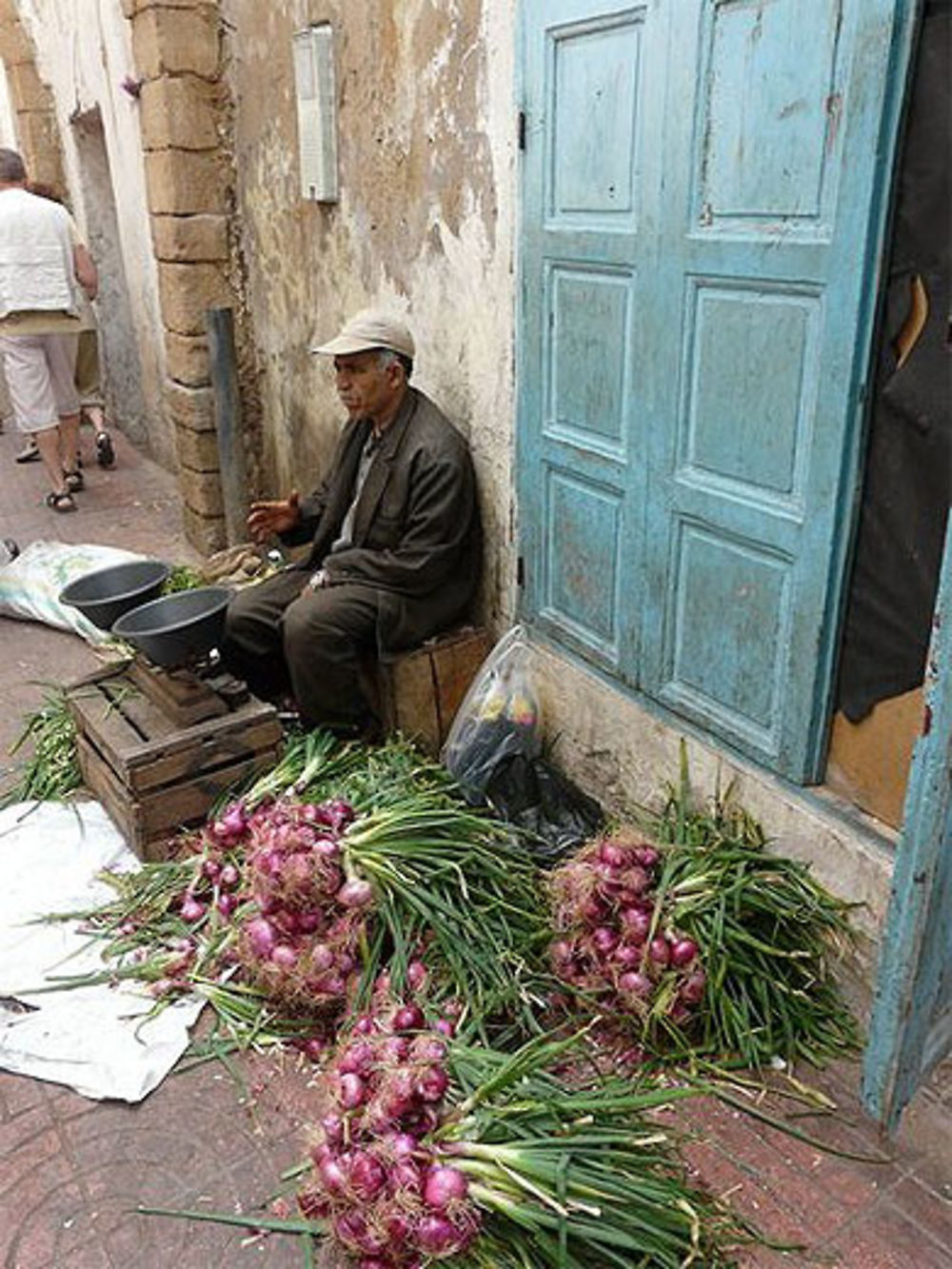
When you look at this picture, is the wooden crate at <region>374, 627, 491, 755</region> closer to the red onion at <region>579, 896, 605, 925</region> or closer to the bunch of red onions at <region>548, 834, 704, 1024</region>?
the bunch of red onions at <region>548, 834, 704, 1024</region>

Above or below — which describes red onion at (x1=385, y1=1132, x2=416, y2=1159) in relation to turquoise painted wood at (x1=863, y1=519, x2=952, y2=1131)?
below

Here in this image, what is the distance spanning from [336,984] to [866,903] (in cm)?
137

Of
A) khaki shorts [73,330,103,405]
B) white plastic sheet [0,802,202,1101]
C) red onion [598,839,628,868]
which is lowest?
white plastic sheet [0,802,202,1101]

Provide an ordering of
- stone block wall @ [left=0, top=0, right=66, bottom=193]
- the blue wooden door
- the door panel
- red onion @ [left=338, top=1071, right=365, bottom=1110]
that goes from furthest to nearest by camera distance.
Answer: stone block wall @ [left=0, top=0, right=66, bottom=193] → the door panel → the blue wooden door → red onion @ [left=338, top=1071, right=365, bottom=1110]

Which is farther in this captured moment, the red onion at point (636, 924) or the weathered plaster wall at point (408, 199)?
the weathered plaster wall at point (408, 199)

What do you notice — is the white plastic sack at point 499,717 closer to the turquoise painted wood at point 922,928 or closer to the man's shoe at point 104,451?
the turquoise painted wood at point 922,928

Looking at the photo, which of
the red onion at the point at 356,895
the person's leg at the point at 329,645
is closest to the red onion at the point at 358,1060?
the red onion at the point at 356,895

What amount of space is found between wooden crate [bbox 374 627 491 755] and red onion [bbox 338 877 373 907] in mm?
1174

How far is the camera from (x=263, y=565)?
5301mm

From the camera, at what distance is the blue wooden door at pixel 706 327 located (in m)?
2.37

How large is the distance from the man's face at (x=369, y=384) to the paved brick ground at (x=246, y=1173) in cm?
224

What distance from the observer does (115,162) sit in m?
7.45

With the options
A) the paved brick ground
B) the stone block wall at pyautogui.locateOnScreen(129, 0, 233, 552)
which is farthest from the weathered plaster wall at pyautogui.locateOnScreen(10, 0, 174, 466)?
the paved brick ground

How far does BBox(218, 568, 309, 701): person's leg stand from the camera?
4.22m
